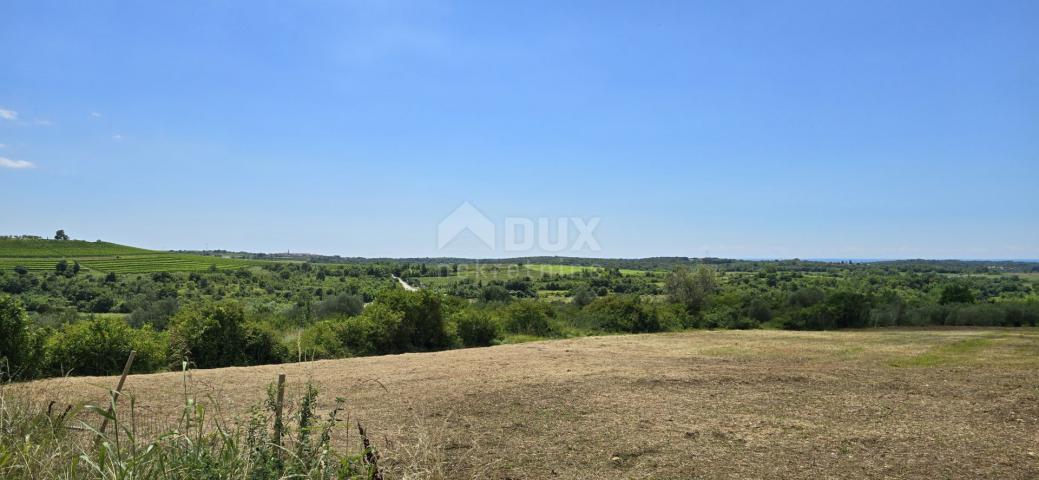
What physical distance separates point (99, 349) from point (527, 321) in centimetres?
1668

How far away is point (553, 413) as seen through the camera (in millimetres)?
9578

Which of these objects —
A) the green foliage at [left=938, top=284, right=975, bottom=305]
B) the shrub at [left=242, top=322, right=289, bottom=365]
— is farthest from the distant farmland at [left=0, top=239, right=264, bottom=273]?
the green foliage at [left=938, top=284, right=975, bottom=305]

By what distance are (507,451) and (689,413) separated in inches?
150

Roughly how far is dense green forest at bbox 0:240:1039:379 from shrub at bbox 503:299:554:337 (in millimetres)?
50

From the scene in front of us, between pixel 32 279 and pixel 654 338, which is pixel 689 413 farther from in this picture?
pixel 32 279

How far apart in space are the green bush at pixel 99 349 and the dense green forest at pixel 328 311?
3cm

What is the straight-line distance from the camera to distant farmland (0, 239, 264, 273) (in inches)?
1912

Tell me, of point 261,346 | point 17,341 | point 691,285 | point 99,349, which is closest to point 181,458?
point 17,341

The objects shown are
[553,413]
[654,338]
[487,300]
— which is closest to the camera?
[553,413]

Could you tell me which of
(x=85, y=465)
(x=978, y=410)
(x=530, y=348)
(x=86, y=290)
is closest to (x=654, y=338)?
(x=530, y=348)

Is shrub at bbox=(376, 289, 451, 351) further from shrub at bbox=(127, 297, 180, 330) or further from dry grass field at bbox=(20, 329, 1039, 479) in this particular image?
shrub at bbox=(127, 297, 180, 330)

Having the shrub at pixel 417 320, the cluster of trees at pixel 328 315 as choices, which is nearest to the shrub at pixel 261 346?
the cluster of trees at pixel 328 315

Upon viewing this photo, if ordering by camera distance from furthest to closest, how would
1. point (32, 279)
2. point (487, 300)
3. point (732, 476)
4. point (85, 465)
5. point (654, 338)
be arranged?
point (32, 279), point (487, 300), point (654, 338), point (732, 476), point (85, 465)

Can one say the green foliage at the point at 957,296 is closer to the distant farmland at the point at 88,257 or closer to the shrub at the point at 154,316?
the shrub at the point at 154,316
